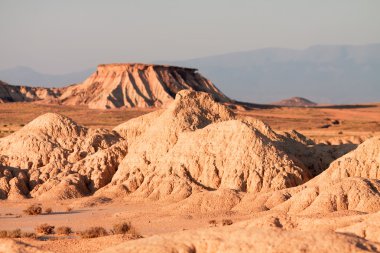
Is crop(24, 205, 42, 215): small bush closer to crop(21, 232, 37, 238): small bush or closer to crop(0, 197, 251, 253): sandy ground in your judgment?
crop(0, 197, 251, 253): sandy ground

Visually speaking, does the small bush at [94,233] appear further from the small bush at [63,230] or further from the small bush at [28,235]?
the small bush at [28,235]

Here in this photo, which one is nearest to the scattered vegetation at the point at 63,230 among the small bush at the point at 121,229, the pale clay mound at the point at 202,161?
the small bush at the point at 121,229

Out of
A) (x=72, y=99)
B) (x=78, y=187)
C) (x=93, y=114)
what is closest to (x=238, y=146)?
(x=78, y=187)

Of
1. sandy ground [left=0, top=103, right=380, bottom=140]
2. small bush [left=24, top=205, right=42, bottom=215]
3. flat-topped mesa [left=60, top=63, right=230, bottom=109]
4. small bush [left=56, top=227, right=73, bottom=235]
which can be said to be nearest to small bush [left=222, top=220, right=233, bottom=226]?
small bush [left=56, top=227, right=73, bottom=235]

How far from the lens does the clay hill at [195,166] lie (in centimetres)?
2880

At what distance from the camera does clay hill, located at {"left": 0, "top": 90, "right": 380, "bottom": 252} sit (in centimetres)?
2880

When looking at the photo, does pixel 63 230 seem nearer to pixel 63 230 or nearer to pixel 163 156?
pixel 63 230

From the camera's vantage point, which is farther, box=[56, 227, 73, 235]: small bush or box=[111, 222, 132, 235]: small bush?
box=[56, 227, 73, 235]: small bush

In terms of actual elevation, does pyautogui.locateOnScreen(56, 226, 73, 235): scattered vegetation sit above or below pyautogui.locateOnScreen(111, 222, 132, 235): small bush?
below

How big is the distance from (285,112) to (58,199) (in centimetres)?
8478

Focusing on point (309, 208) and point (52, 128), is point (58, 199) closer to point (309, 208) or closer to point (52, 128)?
point (52, 128)

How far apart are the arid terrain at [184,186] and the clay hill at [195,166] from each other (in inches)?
2.2

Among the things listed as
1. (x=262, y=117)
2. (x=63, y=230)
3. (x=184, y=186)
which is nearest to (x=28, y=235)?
(x=63, y=230)

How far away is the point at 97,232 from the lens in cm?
2483
